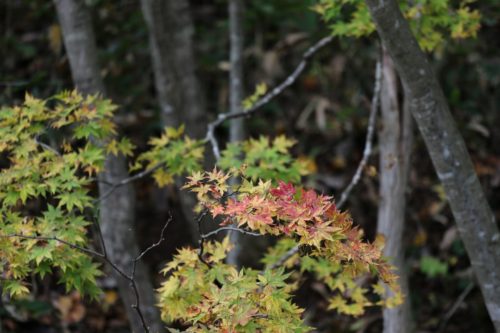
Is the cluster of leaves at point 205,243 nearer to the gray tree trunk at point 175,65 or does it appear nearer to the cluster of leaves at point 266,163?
the cluster of leaves at point 266,163

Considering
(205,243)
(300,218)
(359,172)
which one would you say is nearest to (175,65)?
(359,172)

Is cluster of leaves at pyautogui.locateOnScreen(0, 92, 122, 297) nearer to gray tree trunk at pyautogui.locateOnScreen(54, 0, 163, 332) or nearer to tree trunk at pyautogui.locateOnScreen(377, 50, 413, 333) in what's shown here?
gray tree trunk at pyautogui.locateOnScreen(54, 0, 163, 332)

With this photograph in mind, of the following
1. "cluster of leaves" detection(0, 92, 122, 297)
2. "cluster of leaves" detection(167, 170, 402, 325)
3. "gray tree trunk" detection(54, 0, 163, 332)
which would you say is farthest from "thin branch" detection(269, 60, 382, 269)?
"gray tree trunk" detection(54, 0, 163, 332)

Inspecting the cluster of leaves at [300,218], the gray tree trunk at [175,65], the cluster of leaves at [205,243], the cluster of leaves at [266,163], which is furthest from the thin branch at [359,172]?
the gray tree trunk at [175,65]

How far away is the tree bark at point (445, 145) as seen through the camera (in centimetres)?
312

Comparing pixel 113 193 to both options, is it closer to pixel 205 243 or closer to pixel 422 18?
pixel 205 243

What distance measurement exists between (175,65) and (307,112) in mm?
2682

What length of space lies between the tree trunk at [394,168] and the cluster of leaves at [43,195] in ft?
6.83

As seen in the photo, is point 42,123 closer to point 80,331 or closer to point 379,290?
point 379,290

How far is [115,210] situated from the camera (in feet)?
14.9

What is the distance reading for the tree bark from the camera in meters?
3.12

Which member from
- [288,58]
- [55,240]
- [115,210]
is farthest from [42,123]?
[288,58]

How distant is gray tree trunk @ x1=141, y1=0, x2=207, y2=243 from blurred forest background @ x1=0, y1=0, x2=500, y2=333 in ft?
3.47

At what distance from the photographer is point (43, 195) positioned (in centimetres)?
298
